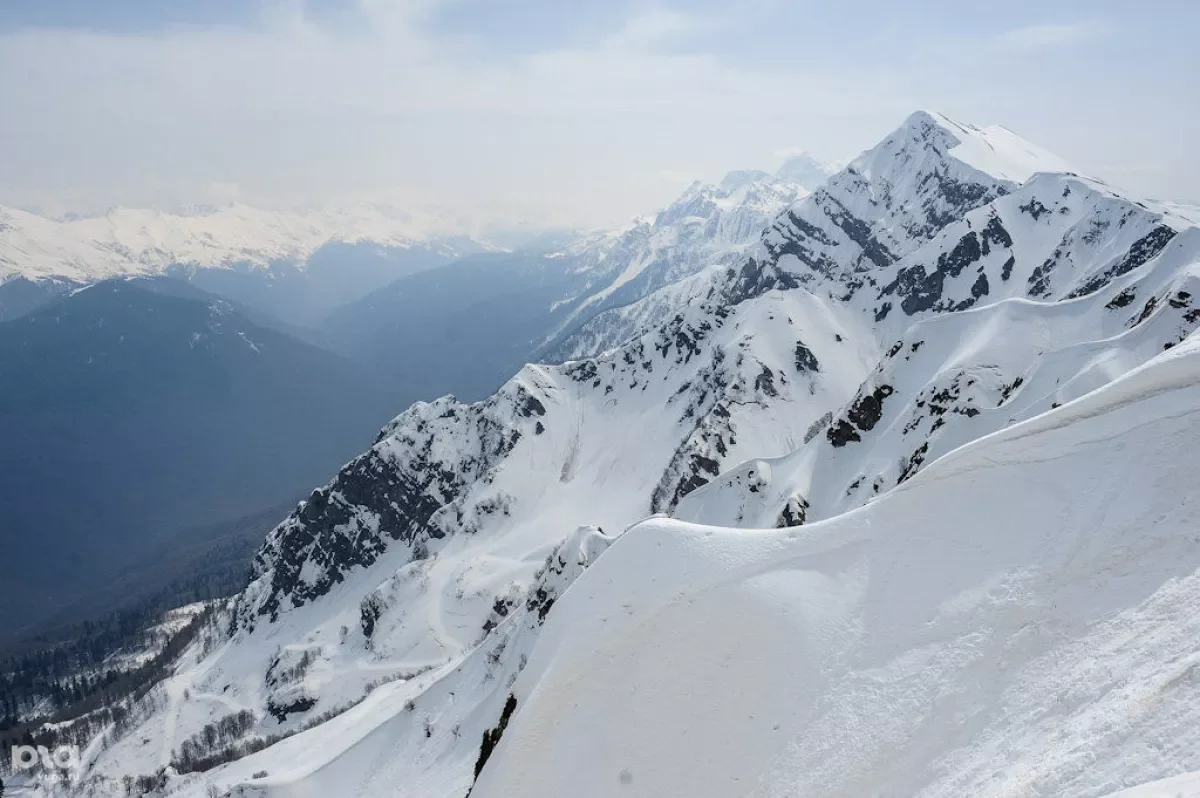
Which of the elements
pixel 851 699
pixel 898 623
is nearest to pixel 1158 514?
pixel 898 623

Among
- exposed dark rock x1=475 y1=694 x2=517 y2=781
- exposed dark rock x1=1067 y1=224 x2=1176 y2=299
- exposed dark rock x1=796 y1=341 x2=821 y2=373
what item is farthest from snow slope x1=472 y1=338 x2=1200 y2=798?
exposed dark rock x1=796 y1=341 x2=821 y2=373

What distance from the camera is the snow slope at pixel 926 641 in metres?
15.4

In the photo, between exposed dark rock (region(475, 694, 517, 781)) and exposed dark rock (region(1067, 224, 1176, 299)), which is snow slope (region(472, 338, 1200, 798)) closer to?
exposed dark rock (region(475, 694, 517, 781))

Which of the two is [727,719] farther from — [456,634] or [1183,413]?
[456,634]

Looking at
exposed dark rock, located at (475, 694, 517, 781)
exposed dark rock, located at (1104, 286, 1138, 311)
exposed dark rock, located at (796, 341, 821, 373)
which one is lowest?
exposed dark rock, located at (796, 341, 821, 373)

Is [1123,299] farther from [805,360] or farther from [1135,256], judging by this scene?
[805,360]

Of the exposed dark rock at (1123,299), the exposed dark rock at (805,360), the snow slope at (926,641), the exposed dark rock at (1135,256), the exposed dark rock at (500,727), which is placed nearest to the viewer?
the snow slope at (926,641)

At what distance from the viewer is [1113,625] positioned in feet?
55.5

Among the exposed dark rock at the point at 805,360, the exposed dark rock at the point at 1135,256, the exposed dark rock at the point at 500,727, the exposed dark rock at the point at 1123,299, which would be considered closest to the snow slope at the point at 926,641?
the exposed dark rock at the point at 500,727

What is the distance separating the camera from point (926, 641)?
2034cm

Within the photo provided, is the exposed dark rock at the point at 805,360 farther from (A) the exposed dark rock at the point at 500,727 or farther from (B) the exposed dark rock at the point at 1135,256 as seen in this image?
(A) the exposed dark rock at the point at 500,727

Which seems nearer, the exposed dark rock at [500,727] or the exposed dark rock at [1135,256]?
the exposed dark rock at [500,727]

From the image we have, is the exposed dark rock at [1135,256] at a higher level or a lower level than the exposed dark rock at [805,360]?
higher

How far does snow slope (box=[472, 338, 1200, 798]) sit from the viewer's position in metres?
15.4
